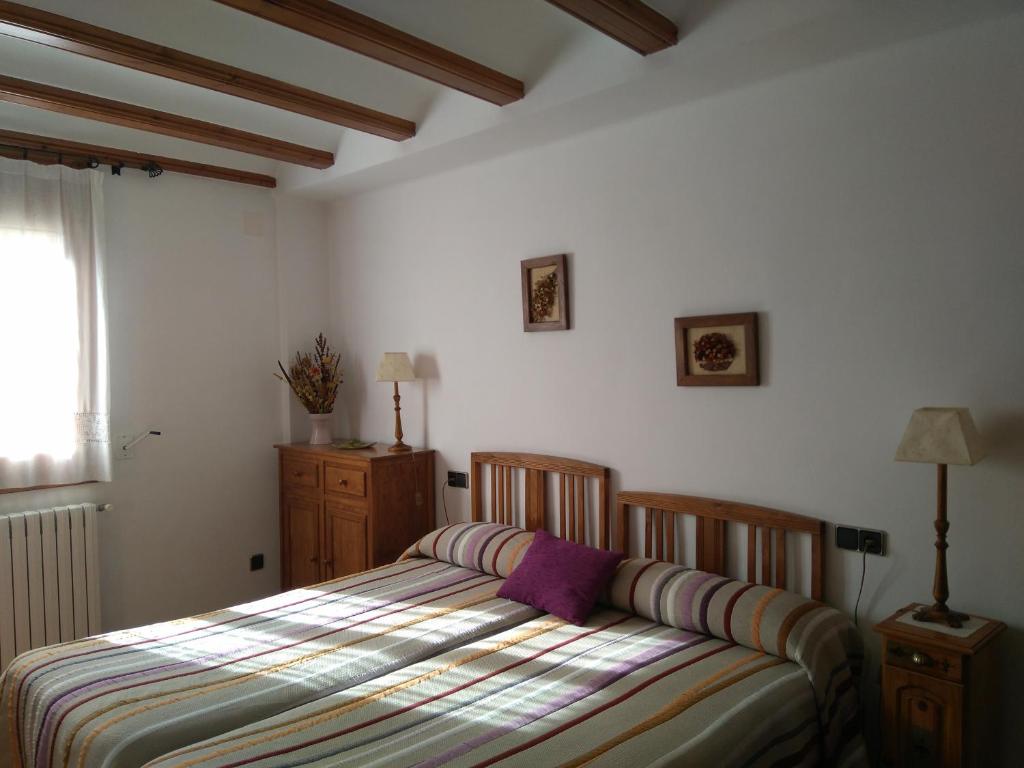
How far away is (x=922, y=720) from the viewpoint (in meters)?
2.01

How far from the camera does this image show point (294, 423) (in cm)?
433

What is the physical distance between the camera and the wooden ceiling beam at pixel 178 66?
225cm

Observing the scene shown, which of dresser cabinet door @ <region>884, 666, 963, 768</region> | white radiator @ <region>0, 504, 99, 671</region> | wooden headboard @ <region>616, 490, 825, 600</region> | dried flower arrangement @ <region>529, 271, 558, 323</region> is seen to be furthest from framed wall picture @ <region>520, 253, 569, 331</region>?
white radiator @ <region>0, 504, 99, 671</region>

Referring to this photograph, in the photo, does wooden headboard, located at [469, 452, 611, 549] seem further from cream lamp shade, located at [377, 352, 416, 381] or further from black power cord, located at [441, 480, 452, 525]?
cream lamp shade, located at [377, 352, 416, 381]

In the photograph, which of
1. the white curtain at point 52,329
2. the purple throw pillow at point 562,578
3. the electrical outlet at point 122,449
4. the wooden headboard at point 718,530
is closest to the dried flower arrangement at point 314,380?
the electrical outlet at point 122,449

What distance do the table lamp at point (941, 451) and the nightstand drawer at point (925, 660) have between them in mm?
130

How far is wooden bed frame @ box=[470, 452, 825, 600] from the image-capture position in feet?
8.34

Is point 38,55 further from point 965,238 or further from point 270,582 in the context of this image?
point 965,238

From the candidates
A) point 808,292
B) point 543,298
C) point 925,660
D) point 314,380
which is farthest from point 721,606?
point 314,380

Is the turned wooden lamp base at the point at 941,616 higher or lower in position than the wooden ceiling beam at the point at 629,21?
lower

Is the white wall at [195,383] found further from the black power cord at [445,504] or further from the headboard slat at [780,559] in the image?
the headboard slat at [780,559]

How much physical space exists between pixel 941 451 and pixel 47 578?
11.9 ft

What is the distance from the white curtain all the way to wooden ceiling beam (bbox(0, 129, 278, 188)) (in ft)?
0.16

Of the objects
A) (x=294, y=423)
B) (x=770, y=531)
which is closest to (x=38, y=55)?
(x=294, y=423)
